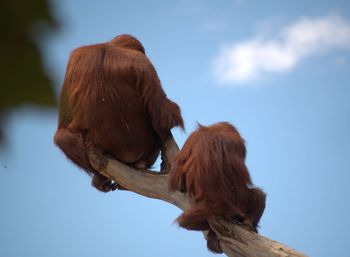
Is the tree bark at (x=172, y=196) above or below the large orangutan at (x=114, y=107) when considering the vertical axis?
below

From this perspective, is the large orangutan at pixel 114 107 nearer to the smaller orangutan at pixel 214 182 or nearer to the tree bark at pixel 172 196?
the tree bark at pixel 172 196

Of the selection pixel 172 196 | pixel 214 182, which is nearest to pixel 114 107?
pixel 172 196

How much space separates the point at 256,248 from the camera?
140 inches

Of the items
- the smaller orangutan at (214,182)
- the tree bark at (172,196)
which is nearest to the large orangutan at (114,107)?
the tree bark at (172,196)

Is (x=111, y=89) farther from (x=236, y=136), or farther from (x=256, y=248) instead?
(x=256, y=248)

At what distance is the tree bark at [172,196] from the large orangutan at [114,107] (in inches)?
4.6

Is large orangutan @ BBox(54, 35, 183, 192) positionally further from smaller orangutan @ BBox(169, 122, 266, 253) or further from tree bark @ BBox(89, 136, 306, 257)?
smaller orangutan @ BBox(169, 122, 266, 253)

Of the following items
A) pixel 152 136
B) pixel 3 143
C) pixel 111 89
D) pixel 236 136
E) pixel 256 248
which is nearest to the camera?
pixel 3 143

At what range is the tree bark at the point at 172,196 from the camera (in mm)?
3512

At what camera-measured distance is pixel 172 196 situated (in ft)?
14.2

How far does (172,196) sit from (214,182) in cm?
74

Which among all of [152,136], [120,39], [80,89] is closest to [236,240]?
[152,136]

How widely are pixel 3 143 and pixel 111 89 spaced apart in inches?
160

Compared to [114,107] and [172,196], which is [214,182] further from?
[114,107]
